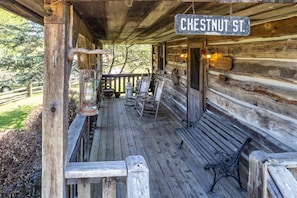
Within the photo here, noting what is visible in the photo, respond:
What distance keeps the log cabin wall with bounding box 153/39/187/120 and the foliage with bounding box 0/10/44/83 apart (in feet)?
14.8

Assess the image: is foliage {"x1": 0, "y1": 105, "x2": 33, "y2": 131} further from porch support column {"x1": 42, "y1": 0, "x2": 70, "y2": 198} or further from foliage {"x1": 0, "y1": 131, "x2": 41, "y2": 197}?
porch support column {"x1": 42, "y1": 0, "x2": 70, "y2": 198}

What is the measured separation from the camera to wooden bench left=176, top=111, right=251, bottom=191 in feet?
10.7

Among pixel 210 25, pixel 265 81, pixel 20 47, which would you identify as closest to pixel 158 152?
pixel 265 81

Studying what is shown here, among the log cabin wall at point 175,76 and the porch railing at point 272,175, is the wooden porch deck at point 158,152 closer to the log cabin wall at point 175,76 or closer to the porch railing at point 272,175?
the log cabin wall at point 175,76

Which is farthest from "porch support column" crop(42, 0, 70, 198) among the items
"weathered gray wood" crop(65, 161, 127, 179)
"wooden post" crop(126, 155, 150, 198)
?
"wooden post" crop(126, 155, 150, 198)

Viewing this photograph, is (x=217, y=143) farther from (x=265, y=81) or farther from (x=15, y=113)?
(x=15, y=113)

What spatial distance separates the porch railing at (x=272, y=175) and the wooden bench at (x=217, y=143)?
1229mm

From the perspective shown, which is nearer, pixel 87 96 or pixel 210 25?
pixel 210 25

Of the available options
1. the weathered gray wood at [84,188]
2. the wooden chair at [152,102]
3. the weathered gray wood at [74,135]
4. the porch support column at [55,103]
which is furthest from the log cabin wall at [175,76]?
the porch support column at [55,103]

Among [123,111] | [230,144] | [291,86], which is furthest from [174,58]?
[291,86]

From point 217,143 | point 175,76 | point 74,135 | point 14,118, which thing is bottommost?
point 14,118

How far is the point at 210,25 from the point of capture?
5.96ft

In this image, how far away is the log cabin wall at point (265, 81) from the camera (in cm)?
268

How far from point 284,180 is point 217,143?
1.95 metres
